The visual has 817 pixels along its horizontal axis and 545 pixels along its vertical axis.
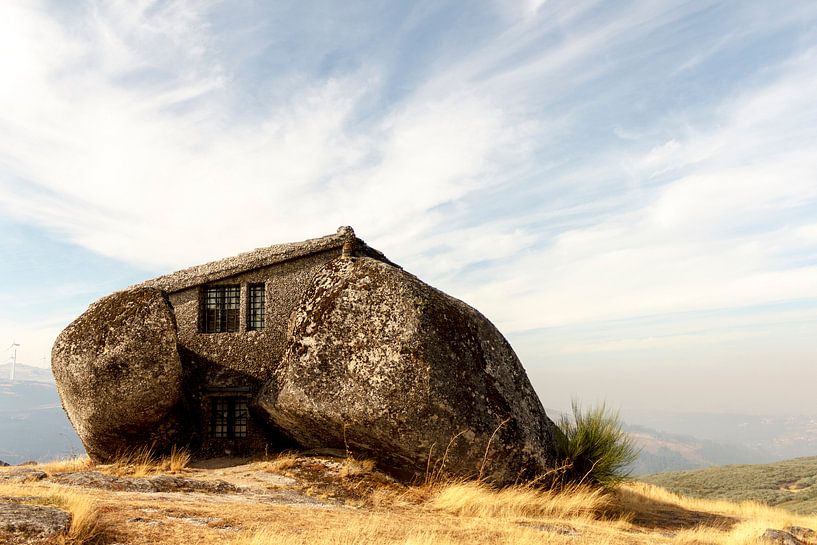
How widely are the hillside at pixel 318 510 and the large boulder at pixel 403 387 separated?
499 mm

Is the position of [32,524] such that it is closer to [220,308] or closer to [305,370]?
[305,370]

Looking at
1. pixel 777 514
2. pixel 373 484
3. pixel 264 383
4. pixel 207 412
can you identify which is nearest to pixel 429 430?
pixel 373 484

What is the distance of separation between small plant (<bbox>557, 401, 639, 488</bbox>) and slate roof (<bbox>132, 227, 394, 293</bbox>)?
6632 millimetres

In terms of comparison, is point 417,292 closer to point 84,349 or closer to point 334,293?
point 334,293

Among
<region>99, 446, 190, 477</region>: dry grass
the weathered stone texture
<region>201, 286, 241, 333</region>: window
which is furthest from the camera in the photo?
<region>201, 286, 241, 333</region>: window

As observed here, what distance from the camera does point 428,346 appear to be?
11.8 meters

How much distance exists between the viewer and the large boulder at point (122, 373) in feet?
43.0

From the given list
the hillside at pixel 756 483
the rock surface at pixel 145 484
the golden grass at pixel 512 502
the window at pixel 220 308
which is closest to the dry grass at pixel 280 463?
the rock surface at pixel 145 484

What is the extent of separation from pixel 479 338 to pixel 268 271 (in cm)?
561

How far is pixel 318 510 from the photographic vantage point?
362 inches

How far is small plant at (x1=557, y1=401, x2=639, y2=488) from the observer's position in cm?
1325

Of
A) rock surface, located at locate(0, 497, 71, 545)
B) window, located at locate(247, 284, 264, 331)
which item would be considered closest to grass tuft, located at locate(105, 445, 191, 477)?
window, located at locate(247, 284, 264, 331)

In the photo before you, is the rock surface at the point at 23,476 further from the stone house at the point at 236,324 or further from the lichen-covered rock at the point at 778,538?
the lichen-covered rock at the point at 778,538

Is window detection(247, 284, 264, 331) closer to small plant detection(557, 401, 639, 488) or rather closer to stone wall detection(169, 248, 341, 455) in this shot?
stone wall detection(169, 248, 341, 455)
